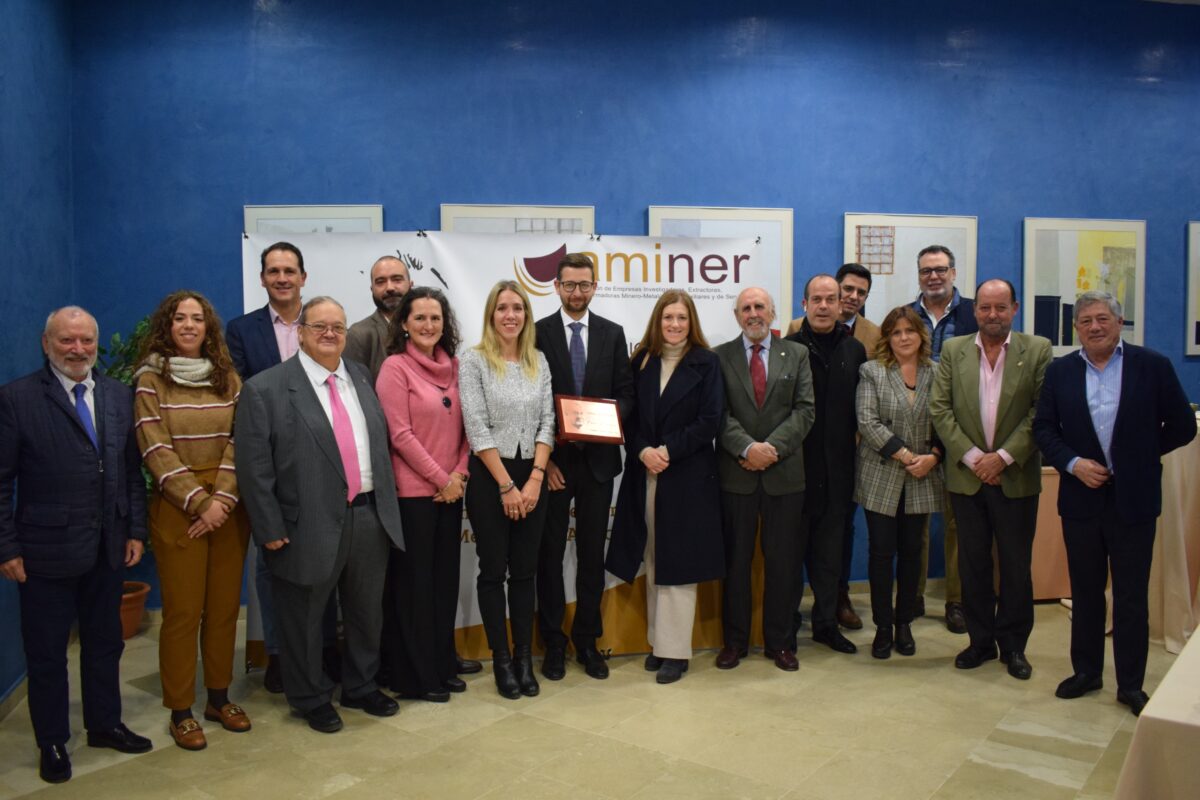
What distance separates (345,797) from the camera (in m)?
3.06

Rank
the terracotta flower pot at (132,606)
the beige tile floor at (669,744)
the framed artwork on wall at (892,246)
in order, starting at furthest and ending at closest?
the framed artwork on wall at (892,246) → the terracotta flower pot at (132,606) → the beige tile floor at (669,744)

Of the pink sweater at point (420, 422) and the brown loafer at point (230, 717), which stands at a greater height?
the pink sweater at point (420, 422)

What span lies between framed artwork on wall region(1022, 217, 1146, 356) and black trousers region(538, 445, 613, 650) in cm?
345

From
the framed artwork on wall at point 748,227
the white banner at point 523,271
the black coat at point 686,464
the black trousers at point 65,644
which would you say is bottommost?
the black trousers at point 65,644

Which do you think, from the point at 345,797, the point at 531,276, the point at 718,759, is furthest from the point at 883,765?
the point at 531,276

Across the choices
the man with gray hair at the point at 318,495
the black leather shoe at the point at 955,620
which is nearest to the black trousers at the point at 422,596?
the man with gray hair at the point at 318,495

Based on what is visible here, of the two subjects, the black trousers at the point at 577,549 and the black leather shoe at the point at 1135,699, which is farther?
the black trousers at the point at 577,549

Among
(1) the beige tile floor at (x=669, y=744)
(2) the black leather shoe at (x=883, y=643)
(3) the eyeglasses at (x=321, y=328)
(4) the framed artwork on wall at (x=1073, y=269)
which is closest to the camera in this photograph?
(1) the beige tile floor at (x=669, y=744)

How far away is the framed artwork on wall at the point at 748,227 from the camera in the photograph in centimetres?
556

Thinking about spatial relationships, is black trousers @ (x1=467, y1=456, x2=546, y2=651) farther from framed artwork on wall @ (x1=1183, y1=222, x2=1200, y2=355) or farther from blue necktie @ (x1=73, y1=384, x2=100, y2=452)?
framed artwork on wall @ (x1=1183, y1=222, x2=1200, y2=355)

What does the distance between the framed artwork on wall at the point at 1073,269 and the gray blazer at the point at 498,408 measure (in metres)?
3.70

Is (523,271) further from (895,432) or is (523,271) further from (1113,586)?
(1113,586)

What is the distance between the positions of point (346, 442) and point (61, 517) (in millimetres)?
980

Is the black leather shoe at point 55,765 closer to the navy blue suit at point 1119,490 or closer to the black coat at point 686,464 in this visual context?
the black coat at point 686,464
